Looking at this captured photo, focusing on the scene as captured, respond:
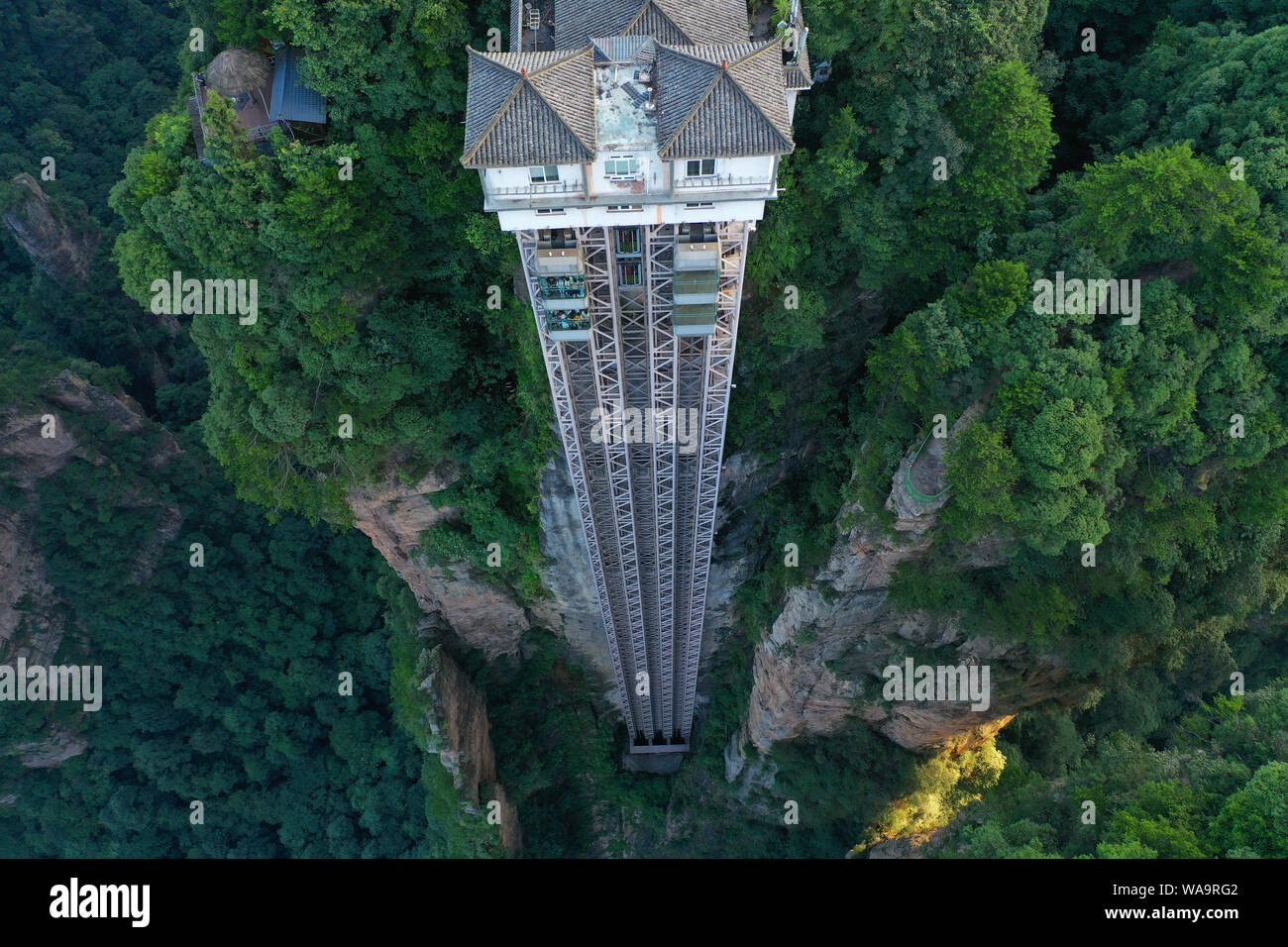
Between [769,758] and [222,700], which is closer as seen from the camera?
[769,758]

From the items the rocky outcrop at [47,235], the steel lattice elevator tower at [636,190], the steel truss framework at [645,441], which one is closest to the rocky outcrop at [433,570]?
the steel truss framework at [645,441]

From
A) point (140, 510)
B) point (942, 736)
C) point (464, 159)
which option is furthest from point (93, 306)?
point (942, 736)

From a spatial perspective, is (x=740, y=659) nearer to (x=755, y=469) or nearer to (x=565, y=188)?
(x=755, y=469)

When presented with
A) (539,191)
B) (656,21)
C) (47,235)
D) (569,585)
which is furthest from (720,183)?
(47,235)

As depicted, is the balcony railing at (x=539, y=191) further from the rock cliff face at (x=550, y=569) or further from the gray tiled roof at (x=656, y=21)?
the rock cliff face at (x=550, y=569)

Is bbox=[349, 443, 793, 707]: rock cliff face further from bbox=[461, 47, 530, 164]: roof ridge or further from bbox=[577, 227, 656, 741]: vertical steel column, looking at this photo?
bbox=[461, 47, 530, 164]: roof ridge

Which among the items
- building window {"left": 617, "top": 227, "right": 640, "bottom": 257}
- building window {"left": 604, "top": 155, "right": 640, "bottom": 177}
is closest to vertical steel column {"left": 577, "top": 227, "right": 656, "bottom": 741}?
building window {"left": 617, "top": 227, "right": 640, "bottom": 257}
